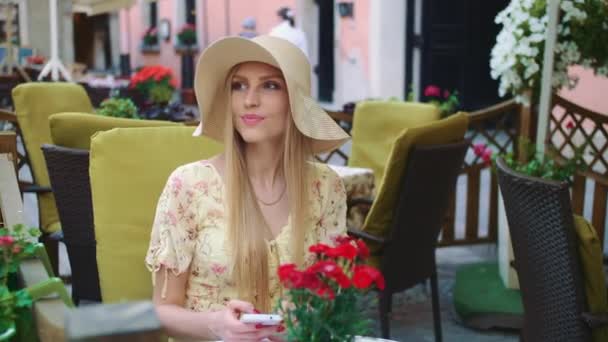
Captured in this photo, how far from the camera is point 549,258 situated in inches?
87.1

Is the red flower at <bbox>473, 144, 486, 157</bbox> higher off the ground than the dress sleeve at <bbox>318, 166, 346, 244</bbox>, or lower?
lower

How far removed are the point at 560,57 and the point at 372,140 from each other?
4.55ft

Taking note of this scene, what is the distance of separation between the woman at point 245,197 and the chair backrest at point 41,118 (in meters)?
2.18

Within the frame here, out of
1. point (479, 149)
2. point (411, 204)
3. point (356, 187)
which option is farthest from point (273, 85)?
point (479, 149)

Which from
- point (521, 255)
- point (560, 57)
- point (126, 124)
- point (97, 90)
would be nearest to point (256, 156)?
point (521, 255)

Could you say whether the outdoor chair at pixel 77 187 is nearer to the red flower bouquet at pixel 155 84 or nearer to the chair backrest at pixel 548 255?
the chair backrest at pixel 548 255

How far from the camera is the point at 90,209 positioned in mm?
3217

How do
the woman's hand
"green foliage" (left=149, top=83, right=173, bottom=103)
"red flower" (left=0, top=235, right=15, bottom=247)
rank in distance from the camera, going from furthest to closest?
"green foliage" (left=149, top=83, right=173, bottom=103), the woman's hand, "red flower" (left=0, top=235, right=15, bottom=247)

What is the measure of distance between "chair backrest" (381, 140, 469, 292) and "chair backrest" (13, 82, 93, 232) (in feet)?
5.58

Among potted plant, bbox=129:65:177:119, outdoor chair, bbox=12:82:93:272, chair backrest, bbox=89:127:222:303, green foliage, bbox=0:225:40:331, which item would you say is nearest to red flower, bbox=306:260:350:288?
green foliage, bbox=0:225:40:331

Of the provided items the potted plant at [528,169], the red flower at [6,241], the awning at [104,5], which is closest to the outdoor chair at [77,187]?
the potted plant at [528,169]

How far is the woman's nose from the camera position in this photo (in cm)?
200

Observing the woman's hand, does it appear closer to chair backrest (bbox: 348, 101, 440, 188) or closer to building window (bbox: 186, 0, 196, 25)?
chair backrest (bbox: 348, 101, 440, 188)

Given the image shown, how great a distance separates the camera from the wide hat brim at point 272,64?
6.52ft
